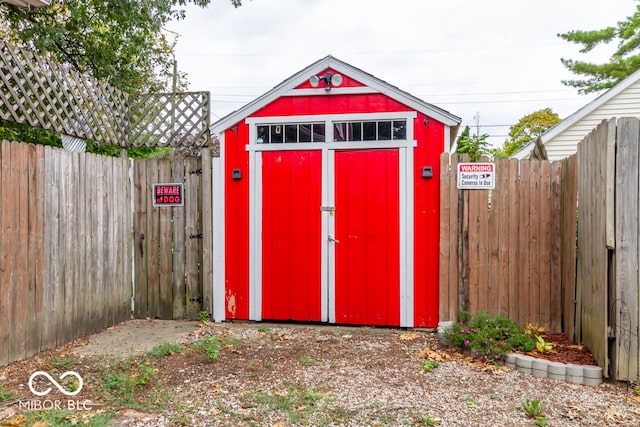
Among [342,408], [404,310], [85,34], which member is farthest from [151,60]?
[342,408]

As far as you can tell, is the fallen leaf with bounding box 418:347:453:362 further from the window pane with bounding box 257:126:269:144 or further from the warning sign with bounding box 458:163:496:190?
the window pane with bounding box 257:126:269:144

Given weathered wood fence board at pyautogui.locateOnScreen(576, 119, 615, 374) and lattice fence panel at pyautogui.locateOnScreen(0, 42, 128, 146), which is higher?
lattice fence panel at pyautogui.locateOnScreen(0, 42, 128, 146)

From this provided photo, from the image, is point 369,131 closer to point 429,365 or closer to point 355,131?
point 355,131

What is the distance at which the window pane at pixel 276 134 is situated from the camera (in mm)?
5332

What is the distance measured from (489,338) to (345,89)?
3098 mm

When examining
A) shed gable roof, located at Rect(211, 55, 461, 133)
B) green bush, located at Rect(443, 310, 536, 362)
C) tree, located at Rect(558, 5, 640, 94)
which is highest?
tree, located at Rect(558, 5, 640, 94)

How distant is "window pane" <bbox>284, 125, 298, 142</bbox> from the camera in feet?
17.4

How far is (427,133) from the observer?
500 centimetres

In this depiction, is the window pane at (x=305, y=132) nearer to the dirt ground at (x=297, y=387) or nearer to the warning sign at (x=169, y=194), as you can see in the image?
the warning sign at (x=169, y=194)

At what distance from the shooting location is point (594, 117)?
→ 9773 mm

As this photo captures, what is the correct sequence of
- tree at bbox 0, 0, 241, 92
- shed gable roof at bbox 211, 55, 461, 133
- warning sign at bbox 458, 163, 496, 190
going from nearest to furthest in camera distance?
warning sign at bbox 458, 163, 496, 190
shed gable roof at bbox 211, 55, 461, 133
tree at bbox 0, 0, 241, 92

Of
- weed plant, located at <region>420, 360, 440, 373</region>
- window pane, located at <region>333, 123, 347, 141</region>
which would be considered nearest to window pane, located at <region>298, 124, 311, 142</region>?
window pane, located at <region>333, 123, 347, 141</region>

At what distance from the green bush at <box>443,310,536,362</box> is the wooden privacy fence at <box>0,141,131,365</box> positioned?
12.5 ft

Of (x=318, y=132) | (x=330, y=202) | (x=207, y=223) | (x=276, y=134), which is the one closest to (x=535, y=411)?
(x=330, y=202)
